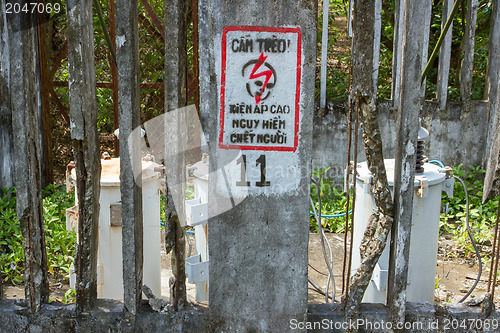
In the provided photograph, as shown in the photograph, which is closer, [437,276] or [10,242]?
[437,276]

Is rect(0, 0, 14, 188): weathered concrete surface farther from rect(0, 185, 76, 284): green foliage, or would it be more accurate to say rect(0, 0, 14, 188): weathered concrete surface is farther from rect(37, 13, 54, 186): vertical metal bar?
rect(37, 13, 54, 186): vertical metal bar

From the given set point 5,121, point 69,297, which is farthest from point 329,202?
point 5,121

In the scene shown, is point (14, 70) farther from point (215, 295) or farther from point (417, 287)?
point (417, 287)

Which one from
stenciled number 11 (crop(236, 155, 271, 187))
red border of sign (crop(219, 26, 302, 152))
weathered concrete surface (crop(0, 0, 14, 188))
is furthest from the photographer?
weathered concrete surface (crop(0, 0, 14, 188))

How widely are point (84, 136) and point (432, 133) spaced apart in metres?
4.87

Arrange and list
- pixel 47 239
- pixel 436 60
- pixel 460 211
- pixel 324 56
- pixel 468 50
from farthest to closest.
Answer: pixel 436 60 < pixel 468 50 < pixel 324 56 < pixel 460 211 < pixel 47 239

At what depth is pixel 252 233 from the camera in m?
2.13

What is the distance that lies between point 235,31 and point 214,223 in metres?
0.74

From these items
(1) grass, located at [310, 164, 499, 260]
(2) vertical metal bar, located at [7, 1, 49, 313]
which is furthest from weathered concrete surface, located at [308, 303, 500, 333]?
(1) grass, located at [310, 164, 499, 260]

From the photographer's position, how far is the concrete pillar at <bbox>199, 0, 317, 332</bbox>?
1.98m

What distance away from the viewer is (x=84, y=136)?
2.15 meters

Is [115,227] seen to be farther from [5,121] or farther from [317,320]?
[5,121]

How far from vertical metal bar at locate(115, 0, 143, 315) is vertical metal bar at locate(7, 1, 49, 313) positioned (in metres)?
0.39

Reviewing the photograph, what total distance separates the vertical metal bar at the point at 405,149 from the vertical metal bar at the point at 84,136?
4.00 feet
